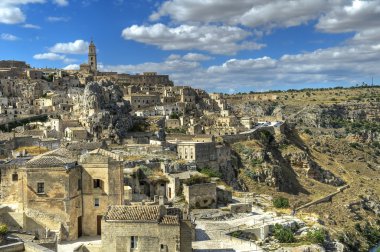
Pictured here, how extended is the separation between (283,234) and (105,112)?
35953mm

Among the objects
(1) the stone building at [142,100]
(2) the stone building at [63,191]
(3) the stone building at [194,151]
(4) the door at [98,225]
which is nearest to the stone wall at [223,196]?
(2) the stone building at [63,191]

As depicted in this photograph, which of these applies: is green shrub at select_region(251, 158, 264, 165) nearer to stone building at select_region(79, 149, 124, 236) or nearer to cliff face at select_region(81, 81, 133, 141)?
cliff face at select_region(81, 81, 133, 141)

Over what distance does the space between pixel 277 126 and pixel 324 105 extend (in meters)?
57.6

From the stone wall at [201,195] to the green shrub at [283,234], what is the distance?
6.71 m

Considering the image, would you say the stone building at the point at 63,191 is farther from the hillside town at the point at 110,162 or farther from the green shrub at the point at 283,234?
the green shrub at the point at 283,234

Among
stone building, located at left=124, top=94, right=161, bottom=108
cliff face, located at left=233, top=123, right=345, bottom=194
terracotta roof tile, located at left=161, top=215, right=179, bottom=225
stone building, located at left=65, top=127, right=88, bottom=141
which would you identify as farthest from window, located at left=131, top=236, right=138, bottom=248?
stone building, located at left=124, top=94, right=161, bottom=108

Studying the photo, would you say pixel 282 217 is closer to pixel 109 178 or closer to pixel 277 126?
pixel 109 178

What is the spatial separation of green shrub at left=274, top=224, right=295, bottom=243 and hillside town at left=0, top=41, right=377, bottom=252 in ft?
0.55

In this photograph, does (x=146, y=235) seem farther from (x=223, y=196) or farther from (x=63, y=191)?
A: (x=223, y=196)

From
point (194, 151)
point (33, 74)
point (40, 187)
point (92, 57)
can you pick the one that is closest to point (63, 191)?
point (40, 187)

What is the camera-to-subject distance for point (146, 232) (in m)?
23.2

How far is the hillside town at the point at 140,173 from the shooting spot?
25.2 meters

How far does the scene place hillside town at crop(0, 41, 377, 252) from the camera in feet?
82.5

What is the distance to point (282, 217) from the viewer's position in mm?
35469
